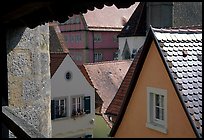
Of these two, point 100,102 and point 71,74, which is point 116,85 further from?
point 71,74

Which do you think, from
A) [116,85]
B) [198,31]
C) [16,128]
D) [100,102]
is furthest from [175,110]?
[116,85]

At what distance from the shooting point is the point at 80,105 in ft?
45.6

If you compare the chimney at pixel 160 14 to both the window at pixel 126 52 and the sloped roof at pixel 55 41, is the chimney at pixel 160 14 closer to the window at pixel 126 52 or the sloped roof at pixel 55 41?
the window at pixel 126 52

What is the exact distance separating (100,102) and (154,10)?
11.7 m

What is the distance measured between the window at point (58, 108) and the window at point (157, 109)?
6301mm

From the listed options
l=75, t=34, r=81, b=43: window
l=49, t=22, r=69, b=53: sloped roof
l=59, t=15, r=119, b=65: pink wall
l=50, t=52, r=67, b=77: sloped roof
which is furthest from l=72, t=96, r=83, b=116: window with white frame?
l=75, t=34, r=81, b=43: window

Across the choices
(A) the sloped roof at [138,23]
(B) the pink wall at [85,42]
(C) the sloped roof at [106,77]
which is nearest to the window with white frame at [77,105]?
(C) the sloped roof at [106,77]

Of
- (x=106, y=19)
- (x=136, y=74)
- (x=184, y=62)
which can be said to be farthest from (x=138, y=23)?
(x=184, y=62)

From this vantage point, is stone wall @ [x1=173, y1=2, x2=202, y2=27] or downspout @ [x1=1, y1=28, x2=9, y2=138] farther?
stone wall @ [x1=173, y1=2, x2=202, y2=27]

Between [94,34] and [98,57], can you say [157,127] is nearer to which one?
[94,34]

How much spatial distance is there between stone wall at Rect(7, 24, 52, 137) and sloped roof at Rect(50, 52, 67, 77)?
35.3 feet

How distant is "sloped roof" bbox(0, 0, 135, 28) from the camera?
1.31m

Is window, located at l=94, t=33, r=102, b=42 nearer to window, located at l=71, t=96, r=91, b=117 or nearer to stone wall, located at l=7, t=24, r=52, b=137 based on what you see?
window, located at l=71, t=96, r=91, b=117

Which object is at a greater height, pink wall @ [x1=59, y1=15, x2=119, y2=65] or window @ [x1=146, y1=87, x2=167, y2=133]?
pink wall @ [x1=59, y1=15, x2=119, y2=65]
